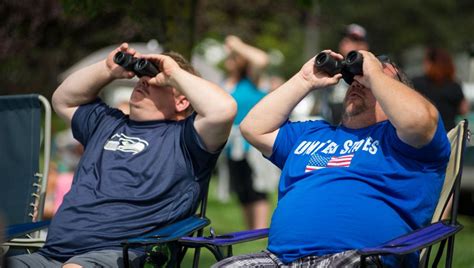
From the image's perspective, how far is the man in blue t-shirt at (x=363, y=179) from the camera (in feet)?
13.9

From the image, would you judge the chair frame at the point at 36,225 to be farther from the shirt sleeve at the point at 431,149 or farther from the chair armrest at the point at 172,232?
the shirt sleeve at the point at 431,149

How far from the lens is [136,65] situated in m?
4.96

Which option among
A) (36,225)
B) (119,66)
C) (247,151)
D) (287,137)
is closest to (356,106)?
(287,137)

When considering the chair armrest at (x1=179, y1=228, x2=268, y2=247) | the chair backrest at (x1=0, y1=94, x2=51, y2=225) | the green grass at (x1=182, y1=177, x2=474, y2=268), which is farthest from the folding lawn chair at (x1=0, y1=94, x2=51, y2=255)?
the green grass at (x1=182, y1=177, x2=474, y2=268)

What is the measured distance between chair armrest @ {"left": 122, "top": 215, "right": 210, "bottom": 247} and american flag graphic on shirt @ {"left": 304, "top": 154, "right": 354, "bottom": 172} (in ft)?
1.89

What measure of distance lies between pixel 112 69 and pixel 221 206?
7.59 metres

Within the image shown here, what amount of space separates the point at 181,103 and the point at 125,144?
1.16ft

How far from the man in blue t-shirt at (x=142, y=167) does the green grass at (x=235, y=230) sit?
248 centimetres

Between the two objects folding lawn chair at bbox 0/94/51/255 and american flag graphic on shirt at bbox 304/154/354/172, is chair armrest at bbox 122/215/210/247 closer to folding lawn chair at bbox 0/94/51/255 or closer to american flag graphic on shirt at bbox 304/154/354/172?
american flag graphic on shirt at bbox 304/154/354/172

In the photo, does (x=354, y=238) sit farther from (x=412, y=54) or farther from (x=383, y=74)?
(x=412, y=54)

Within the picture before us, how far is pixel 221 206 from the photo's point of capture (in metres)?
12.7

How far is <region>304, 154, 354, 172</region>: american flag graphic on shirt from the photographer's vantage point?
14.6 feet

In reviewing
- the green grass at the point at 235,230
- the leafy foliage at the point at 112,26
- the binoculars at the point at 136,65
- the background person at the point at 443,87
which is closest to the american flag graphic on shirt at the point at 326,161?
the binoculars at the point at 136,65

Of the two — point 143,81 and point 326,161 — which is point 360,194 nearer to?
point 326,161
